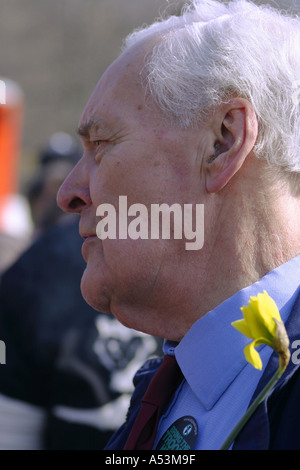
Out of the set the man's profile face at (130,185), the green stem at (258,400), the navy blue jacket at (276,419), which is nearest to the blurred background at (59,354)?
the man's profile face at (130,185)

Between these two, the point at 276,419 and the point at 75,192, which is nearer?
the point at 276,419

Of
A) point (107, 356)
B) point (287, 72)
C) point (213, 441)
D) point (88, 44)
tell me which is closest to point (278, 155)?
point (287, 72)

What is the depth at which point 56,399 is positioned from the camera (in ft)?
8.50

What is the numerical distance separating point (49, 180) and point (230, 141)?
3539 mm

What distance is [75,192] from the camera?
178cm

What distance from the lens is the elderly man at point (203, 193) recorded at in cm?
155

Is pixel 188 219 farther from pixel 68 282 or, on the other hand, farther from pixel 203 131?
pixel 68 282

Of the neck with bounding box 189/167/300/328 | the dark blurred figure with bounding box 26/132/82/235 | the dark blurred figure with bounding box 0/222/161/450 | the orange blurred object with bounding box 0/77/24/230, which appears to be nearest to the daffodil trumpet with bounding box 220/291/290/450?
the neck with bounding box 189/167/300/328

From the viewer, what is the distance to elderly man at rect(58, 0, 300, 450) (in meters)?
1.55

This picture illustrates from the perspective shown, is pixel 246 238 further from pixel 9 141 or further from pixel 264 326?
pixel 9 141

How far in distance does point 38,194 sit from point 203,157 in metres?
3.59

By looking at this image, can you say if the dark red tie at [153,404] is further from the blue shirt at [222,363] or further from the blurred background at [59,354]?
the blurred background at [59,354]

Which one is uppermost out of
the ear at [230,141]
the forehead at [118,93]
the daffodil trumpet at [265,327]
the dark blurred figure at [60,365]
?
the forehead at [118,93]

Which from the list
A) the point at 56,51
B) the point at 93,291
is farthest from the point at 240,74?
the point at 56,51
